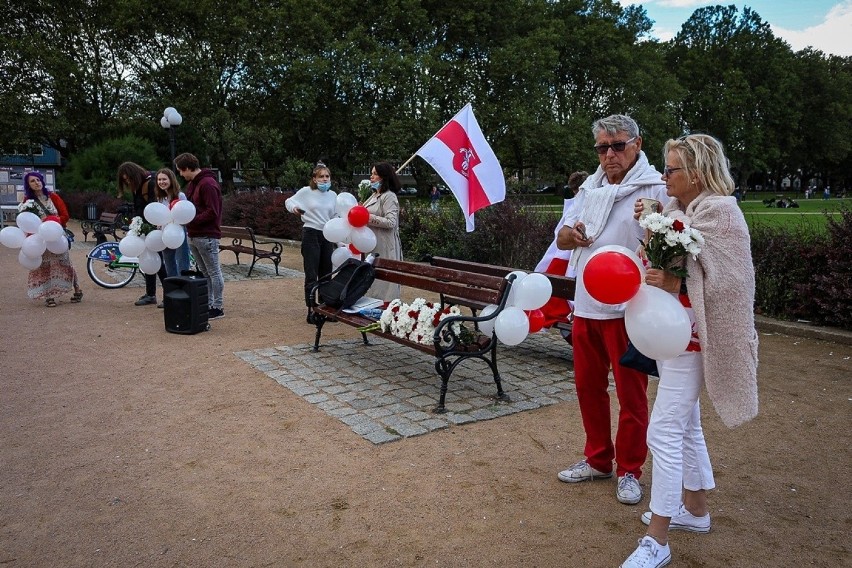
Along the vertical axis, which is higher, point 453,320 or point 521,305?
point 521,305

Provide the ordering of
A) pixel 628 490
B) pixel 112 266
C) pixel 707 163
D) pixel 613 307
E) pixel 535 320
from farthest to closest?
1. pixel 112 266
2. pixel 535 320
3. pixel 628 490
4. pixel 613 307
5. pixel 707 163

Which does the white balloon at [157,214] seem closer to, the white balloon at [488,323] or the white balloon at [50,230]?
the white balloon at [50,230]

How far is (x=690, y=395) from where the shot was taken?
115 inches

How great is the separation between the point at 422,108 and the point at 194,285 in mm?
26026

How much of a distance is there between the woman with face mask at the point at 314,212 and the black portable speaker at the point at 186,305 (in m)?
1.19

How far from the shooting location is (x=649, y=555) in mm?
2867

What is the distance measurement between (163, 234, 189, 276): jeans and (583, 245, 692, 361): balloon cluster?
23.0 ft

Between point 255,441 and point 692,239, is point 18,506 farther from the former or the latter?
point 692,239

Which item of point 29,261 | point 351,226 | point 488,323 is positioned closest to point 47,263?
point 29,261

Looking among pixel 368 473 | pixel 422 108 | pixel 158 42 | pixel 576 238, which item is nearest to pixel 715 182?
pixel 576 238

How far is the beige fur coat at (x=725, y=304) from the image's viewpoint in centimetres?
276

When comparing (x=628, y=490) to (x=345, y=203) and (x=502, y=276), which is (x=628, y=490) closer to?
(x=502, y=276)

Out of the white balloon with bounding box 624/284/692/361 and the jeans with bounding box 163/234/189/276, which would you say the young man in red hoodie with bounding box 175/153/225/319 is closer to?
the jeans with bounding box 163/234/189/276

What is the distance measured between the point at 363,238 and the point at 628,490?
172 inches
